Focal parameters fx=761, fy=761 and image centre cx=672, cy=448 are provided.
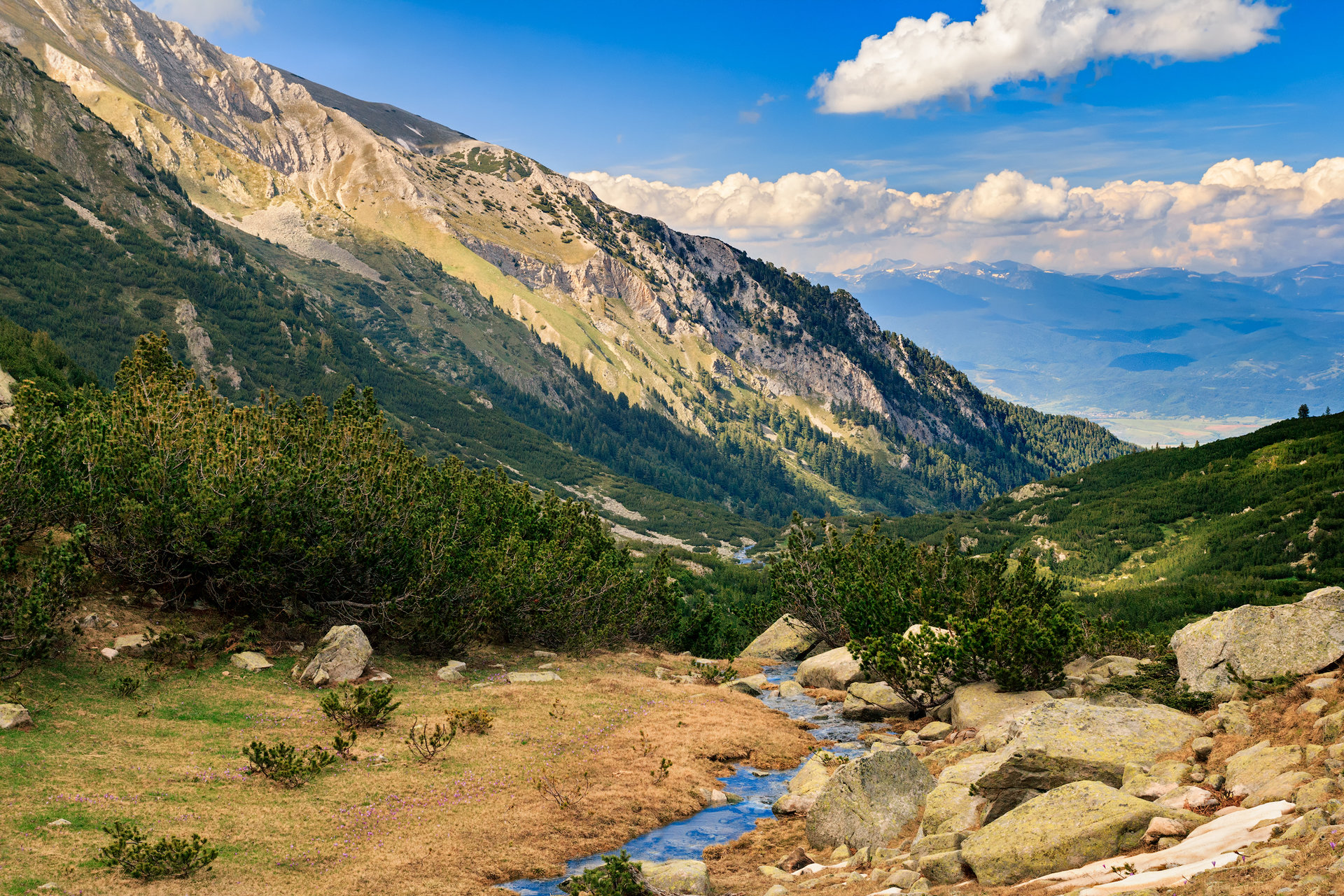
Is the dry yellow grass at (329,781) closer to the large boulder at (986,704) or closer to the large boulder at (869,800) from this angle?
the large boulder at (869,800)

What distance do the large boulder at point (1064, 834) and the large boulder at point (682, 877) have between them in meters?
5.56

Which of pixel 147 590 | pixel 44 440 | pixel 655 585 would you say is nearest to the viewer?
pixel 44 440

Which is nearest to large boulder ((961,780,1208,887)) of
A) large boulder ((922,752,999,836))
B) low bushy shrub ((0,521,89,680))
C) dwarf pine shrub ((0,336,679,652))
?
large boulder ((922,752,999,836))

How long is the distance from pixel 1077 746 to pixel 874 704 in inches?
675

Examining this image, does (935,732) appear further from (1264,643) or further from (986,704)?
(1264,643)

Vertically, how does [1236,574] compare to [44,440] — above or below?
below

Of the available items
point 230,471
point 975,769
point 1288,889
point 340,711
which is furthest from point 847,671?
point 1288,889

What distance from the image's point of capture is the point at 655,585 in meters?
53.1

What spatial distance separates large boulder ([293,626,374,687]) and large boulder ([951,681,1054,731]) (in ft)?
75.0

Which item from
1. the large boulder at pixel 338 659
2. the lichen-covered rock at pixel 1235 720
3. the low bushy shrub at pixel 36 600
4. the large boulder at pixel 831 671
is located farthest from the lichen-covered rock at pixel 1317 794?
the low bushy shrub at pixel 36 600

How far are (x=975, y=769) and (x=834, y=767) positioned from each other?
568cm

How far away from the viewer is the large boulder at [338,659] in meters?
28.6

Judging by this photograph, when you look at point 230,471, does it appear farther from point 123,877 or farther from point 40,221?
point 40,221

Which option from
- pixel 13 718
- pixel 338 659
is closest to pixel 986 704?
pixel 338 659
